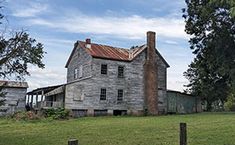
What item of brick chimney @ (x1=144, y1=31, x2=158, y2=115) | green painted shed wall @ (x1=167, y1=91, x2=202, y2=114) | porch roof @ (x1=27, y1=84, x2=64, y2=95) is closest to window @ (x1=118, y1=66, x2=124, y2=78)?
brick chimney @ (x1=144, y1=31, x2=158, y2=115)

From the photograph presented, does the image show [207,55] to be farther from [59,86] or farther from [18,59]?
[18,59]

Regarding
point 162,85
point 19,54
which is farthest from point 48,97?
point 19,54

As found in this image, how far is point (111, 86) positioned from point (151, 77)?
18.8 feet

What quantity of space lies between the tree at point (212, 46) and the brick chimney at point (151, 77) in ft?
16.2

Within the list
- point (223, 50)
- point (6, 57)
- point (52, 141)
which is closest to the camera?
point (52, 141)

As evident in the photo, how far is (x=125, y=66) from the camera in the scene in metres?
44.8

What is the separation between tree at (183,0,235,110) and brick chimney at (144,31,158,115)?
→ 4950mm

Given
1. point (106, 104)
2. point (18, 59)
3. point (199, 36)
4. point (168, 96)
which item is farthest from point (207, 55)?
point (18, 59)

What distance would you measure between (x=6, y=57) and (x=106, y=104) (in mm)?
23858

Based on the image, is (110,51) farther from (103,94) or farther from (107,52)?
(103,94)

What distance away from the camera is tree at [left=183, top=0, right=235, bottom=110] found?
41.8m

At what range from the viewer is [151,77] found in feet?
152

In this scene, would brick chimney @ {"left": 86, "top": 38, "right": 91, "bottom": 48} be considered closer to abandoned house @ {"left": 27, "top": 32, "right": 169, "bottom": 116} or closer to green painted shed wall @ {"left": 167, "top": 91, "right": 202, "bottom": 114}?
abandoned house @ {"left": 27, "top": 32, "right": 169, "bottom": 116}

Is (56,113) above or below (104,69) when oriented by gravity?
below
